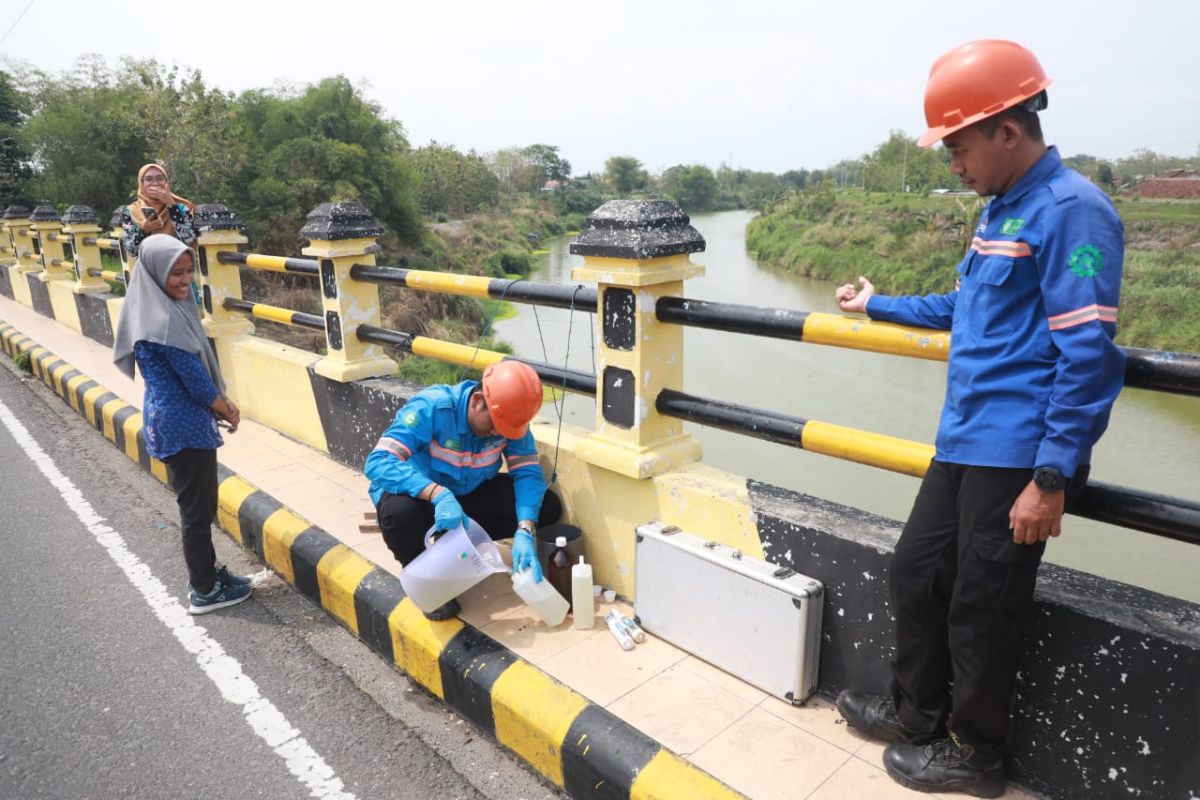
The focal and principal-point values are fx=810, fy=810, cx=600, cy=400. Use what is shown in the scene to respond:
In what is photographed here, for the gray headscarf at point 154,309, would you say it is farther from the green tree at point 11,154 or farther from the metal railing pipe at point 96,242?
the green tree at point 11,154

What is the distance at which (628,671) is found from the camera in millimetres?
2584

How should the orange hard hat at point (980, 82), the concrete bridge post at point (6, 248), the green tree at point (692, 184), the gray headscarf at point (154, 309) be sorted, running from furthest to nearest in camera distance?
the green tree at point (692, 184), the concrete bridge post at point (6, 248), the gray headscarf at point (154, 309), the orange hard hat at point (980, 82)

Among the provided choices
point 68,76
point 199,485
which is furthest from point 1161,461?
point 68,76

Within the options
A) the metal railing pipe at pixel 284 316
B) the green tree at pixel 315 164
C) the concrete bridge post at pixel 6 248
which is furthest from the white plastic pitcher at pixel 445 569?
the green tree at pixel 315 164

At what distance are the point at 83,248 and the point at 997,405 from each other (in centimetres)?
958

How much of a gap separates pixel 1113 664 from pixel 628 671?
134 cm

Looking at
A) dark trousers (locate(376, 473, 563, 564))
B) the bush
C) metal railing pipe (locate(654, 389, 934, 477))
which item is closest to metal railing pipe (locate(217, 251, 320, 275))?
dark trousers (locate(376, 473, 563, 564))

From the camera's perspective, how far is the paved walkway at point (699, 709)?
2.07 metres

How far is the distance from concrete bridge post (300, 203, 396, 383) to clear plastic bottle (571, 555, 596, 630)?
1.94 metres

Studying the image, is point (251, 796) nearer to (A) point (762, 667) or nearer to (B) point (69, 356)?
(A) point (762, 667)

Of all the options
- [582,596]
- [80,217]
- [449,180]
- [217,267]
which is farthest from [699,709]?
[449,180]

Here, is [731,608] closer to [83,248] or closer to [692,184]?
[83,248]

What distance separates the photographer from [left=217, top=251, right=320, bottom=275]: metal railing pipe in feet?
14.5

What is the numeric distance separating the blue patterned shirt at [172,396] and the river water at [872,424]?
497 cm
